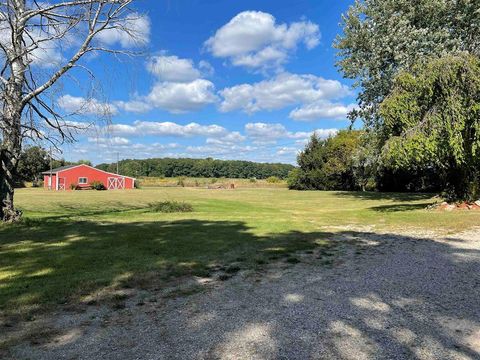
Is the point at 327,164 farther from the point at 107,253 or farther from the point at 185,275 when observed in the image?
the point at 185,275

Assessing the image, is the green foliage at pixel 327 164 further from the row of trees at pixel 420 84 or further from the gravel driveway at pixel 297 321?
the gravel driveway at pixel 297 321

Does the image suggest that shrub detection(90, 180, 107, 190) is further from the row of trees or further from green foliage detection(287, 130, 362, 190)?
the row of trees

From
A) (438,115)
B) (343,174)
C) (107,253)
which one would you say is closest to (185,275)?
(107,253)

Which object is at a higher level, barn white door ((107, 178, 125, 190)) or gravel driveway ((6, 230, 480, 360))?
barn white door ((107, 178, 125, 190))

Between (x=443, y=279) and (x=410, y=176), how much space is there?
3425 cm

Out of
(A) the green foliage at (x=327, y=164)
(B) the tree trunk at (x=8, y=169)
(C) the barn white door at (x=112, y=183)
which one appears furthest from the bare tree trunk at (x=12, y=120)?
(C) the barn white door at (x=112, y=183)

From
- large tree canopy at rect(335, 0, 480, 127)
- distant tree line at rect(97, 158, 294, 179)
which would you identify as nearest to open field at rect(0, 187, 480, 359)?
large tree canopy at rect(335, 0, 480, 127)

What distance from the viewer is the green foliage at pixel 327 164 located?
44.0m

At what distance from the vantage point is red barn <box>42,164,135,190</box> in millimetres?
52750

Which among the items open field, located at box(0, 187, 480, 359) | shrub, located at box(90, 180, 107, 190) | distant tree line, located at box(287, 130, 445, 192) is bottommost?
open field, located at box(0, 187, 480, 359)

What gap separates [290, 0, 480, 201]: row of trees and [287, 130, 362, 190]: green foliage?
1884 centimetres

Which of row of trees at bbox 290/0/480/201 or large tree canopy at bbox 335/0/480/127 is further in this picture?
large tree canopy at bbox 335/0/480/127

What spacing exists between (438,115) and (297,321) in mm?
12567

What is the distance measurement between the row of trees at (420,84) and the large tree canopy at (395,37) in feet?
0.15
